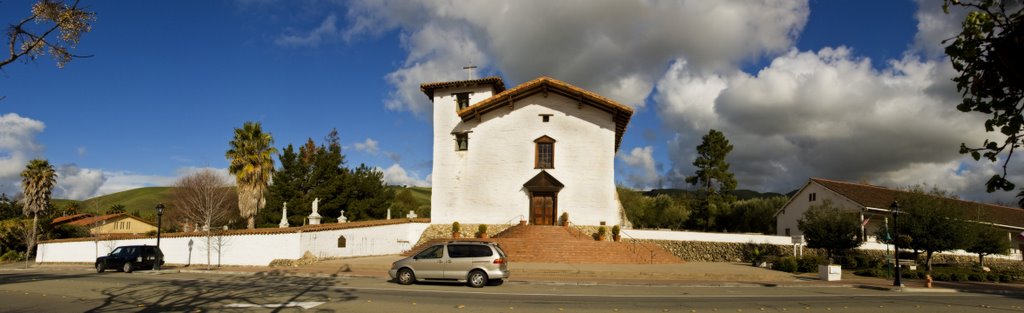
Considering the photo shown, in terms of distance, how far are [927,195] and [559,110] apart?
22.0 meters

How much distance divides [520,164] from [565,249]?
29.0 feet

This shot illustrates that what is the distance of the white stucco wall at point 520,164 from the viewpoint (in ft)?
116

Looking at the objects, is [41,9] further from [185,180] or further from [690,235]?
[185,180]

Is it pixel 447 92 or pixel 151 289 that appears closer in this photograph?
pixel 151 289

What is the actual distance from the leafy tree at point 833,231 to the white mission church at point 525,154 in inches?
438

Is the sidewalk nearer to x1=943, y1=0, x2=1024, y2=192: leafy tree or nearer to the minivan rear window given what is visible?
the minivan rear window

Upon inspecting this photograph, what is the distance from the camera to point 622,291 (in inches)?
656

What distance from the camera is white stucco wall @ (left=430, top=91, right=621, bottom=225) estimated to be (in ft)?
116

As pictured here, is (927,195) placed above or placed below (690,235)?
above

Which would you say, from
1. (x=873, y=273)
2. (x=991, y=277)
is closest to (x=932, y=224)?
(x=991, y=277)

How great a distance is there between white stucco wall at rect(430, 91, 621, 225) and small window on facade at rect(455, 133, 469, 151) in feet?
0.83

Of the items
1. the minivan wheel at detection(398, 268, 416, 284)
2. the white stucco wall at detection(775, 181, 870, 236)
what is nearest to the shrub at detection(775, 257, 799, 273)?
the white stucco wall at detection(775, 181, 870, 236)

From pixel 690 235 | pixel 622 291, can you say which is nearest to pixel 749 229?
pixel 690 235

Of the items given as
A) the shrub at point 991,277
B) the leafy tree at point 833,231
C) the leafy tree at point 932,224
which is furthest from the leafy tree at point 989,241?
the leafy tree at point 833,231
